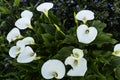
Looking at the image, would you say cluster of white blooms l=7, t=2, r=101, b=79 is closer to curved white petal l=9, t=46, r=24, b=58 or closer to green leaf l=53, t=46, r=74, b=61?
curved white petal l=9, t=46, r=24, b=58

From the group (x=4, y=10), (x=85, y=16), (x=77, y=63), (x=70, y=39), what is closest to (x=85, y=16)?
(x=85, y=16)

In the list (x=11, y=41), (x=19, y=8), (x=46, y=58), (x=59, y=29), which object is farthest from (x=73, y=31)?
(x=19, y=8)

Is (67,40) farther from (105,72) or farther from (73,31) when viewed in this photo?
(105,72)

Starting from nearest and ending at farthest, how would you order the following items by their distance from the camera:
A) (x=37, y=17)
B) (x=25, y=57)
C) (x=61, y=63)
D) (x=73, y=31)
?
1. (x=61, y=63)
2. (x=25, y=57)
3. (x=73, y=31)
4. (x=37, y=17)

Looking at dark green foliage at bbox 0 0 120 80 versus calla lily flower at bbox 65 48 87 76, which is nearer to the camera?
calla lily flower at bbox 65 48 87 76

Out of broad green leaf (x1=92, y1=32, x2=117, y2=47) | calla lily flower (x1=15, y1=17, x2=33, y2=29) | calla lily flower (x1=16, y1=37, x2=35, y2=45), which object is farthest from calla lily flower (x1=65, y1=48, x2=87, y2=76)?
calla lily flower (x1=15, y1=17, x2=33, y2=29)

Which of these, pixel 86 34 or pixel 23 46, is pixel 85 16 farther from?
pixel 23 46
